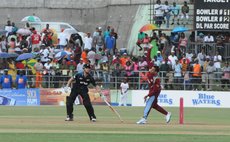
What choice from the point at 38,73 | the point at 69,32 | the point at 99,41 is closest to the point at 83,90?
the point at 38,73

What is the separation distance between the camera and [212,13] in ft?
155

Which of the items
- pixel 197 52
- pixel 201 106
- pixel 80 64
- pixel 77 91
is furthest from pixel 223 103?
pixel 77 91

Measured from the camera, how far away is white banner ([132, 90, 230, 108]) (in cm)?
4603

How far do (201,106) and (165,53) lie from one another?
4131 mm

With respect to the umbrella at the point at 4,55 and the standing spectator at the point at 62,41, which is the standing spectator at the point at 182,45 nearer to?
the standing spectator at the point at 62,41

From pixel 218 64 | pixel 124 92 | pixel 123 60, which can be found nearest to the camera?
pixel 124 92

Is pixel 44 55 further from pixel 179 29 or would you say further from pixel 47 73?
pixel 179 29

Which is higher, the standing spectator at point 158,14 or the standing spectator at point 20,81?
the standing spectator at point 158,14

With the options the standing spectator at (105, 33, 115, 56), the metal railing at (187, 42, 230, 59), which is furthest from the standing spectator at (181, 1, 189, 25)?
the standing spectator at (105, 33, 115, 56)

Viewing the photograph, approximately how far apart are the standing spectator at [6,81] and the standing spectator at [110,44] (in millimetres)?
7043

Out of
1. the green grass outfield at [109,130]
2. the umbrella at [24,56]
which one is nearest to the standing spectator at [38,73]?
the umbrella at [24,56]

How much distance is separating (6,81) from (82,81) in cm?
1562

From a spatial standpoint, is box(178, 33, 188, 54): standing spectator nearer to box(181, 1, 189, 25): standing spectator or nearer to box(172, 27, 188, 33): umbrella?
box(172, 27, 188, 33): umbrella

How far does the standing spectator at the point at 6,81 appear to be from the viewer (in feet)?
151
